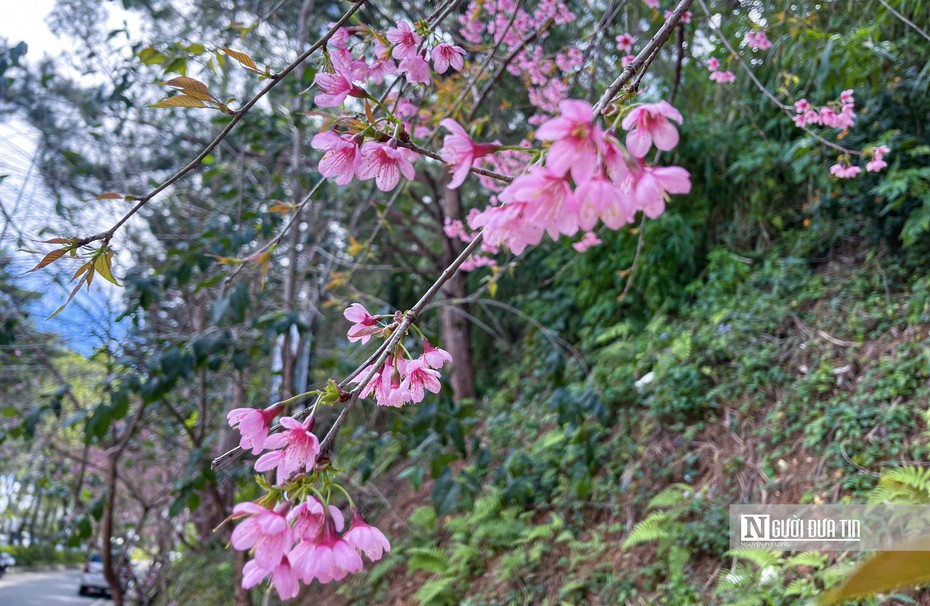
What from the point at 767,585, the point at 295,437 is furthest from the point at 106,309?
the point at 767,585

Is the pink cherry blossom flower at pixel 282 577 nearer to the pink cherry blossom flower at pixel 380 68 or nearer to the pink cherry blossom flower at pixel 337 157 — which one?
the pink cherry blossom flower at pixel 337 157

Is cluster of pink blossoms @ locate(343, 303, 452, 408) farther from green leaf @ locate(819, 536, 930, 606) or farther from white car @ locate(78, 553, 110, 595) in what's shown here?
white car @ locate(78, 553, 110, 595)

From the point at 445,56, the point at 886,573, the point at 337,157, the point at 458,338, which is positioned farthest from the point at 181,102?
the point at 458,338

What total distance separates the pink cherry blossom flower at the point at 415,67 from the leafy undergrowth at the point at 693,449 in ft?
4.95

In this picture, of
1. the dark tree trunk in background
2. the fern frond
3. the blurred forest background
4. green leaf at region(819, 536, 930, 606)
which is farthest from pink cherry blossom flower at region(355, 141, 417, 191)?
the dark tree trunk in background

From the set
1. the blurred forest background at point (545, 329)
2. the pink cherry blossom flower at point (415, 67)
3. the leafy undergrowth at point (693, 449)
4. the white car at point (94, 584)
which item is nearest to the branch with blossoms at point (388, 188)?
the pink cherry blossom flower at point (415, 67)

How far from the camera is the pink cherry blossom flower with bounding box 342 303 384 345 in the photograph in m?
0.77

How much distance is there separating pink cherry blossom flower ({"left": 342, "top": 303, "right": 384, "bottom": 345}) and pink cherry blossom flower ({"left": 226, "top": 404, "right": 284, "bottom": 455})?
13 cm

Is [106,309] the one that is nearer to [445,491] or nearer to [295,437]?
[445,491]

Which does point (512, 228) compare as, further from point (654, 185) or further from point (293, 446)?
point (293, 446)

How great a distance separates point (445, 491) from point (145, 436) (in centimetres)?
312

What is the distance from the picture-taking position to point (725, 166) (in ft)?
14.6

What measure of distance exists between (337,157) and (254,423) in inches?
14.8

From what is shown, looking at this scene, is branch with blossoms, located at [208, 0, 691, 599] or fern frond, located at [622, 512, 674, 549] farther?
fern frond, located at [622, 512, 674, 549]
